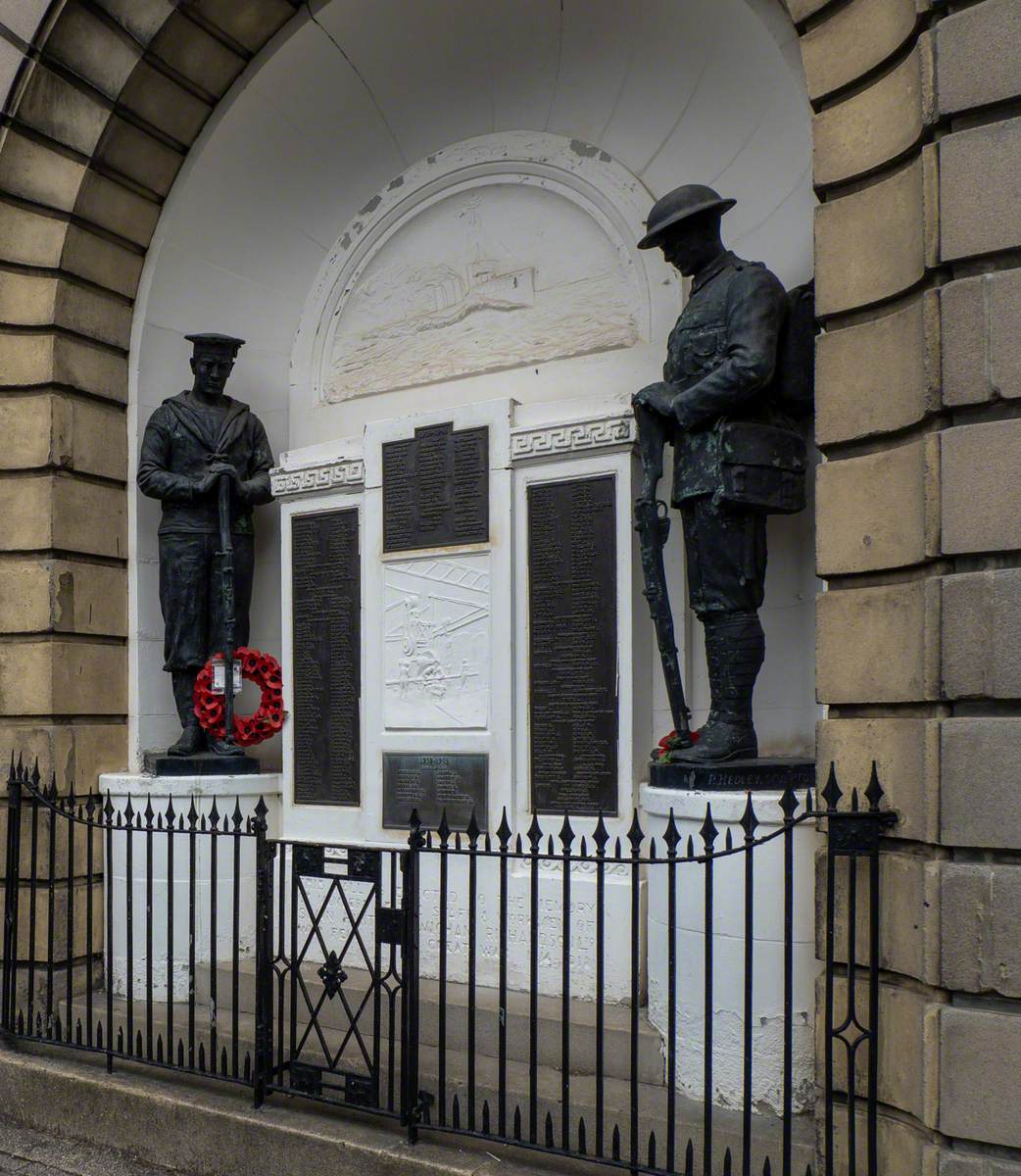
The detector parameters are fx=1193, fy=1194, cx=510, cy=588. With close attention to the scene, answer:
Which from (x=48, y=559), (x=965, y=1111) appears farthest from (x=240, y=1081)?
(x=48, y=559)

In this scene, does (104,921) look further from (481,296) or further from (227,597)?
(481,296)

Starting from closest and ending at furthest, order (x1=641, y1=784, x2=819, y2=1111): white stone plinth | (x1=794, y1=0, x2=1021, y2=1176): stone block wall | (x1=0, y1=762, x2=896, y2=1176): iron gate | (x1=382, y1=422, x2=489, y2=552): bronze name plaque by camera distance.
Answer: (x1=794, y1=0, x2=1021, y2=1176): stone block wall, (x1=0, y1=762, x2=896, y2=1176): iron gate, (x1=641, y1=784, x2=819, y2=1111): white stone plinth, (x1=382, y1=422, x2=489, y2=552): bronze name plaque

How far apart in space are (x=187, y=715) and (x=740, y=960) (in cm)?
413

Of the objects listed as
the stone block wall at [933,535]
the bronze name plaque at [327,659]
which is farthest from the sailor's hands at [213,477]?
the stone block wall at [933,535]

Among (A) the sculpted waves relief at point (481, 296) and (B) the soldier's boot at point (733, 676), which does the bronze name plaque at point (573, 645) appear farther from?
(A) the sculpted waves relief at point (481, 296)

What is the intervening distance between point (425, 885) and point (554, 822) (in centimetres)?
90

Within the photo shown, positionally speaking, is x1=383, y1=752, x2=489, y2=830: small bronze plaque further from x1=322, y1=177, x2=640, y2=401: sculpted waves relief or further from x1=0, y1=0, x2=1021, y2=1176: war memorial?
x1=322, y1=177, x2=640, y2=401: sculpted waves relief

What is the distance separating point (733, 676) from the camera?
557 cm

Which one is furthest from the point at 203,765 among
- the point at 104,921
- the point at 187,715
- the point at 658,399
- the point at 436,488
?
the point at 658,399

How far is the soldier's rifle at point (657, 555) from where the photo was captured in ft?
18.7

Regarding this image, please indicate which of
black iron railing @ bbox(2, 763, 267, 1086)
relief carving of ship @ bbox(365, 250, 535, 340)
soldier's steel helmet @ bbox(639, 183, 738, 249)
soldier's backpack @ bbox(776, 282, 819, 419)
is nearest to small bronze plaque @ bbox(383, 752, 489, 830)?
black iron railing @ bbox(2, 763, 267, 1086)

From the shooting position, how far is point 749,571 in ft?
18.2

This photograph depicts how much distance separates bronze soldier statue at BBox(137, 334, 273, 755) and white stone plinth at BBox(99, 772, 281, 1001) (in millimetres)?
334

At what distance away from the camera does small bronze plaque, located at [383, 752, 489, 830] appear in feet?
22.1
